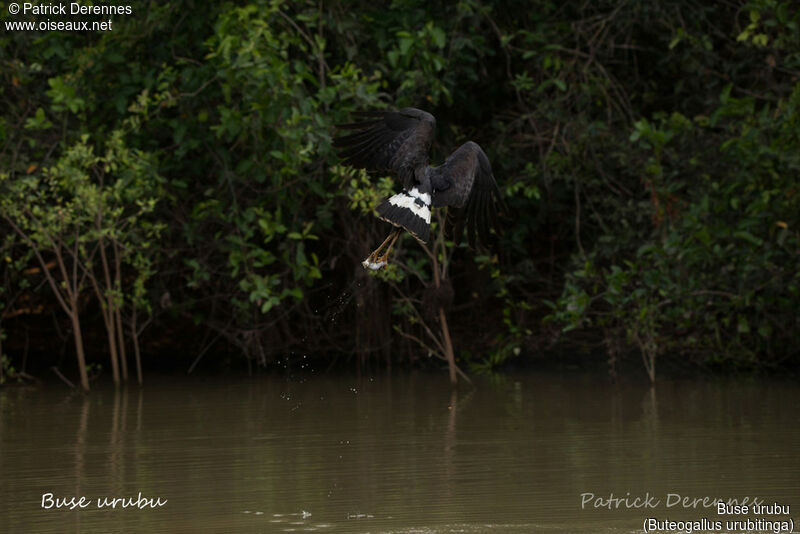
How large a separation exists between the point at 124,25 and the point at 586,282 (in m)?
4.39

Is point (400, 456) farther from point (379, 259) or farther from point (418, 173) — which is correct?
point (418, 173)

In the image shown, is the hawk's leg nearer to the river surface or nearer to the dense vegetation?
the river surface

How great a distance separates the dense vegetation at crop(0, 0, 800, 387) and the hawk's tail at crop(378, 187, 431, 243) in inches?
114

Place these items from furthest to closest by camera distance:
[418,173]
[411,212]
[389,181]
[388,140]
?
[389,181] < [388,140] < [418,173] < [411,212]

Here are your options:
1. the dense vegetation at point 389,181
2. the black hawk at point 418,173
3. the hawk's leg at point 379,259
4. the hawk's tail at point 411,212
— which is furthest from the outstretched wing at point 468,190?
the dense vegetation at point 389,181

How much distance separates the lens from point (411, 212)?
249 inches

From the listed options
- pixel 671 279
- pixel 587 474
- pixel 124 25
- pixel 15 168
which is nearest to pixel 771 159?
pixel 671 279

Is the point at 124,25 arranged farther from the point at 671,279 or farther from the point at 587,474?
the point at 587,474

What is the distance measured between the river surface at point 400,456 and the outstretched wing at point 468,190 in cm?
130

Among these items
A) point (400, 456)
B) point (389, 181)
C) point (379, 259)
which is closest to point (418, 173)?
point (379, 259)

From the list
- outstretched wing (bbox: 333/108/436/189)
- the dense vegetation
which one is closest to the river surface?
the dense vegetation

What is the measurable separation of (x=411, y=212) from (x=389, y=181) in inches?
128

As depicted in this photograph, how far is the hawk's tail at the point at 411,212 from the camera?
243 inches

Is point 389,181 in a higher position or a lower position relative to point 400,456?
higher
